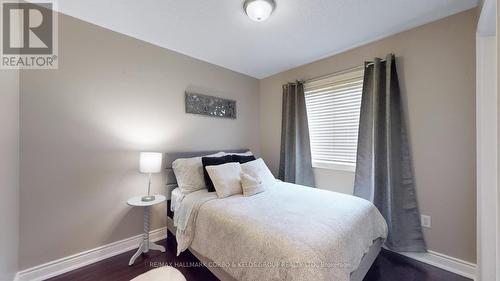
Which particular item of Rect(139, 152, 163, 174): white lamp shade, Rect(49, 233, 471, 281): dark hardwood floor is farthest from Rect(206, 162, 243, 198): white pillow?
Rect(49, 233, 471, 281): dark hardwood floor

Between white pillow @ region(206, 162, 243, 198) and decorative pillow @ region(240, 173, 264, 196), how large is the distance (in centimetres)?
7

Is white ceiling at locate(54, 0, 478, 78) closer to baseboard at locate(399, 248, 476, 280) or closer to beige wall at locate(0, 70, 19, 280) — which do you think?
beige wall at locate(0, 70, 19, 280)

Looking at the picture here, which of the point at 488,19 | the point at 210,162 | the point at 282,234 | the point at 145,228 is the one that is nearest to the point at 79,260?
the point at 145,228

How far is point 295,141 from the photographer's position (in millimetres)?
3113

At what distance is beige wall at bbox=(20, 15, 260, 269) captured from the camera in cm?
173

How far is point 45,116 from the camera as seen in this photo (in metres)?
1.77

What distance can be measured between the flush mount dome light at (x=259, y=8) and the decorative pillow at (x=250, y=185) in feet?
5.32

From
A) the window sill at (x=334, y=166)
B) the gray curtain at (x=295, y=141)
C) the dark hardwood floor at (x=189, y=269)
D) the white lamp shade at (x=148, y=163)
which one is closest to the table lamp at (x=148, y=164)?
the white lamp shade at (x=148, y=163)

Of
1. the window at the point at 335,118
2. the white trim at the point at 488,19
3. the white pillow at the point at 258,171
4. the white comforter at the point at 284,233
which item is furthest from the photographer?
the window at the point at 335,118

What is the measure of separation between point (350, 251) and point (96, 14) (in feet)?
10.00

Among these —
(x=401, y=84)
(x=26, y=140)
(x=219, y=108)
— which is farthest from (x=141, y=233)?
(x=401, y=84)

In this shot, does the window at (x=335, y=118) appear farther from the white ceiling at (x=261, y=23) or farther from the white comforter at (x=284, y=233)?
the white comforter at (x=284, y=233)

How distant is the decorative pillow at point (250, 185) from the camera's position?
6.91ft

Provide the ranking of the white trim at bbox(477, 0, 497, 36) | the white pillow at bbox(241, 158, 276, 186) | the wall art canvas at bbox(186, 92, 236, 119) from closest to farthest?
the white trim at bbox(477, 0, 497, 36) → the white pillow at bbox(241, 158, 276, 186) → the wall art canvas at bbox(186, 92, 236, 119)
